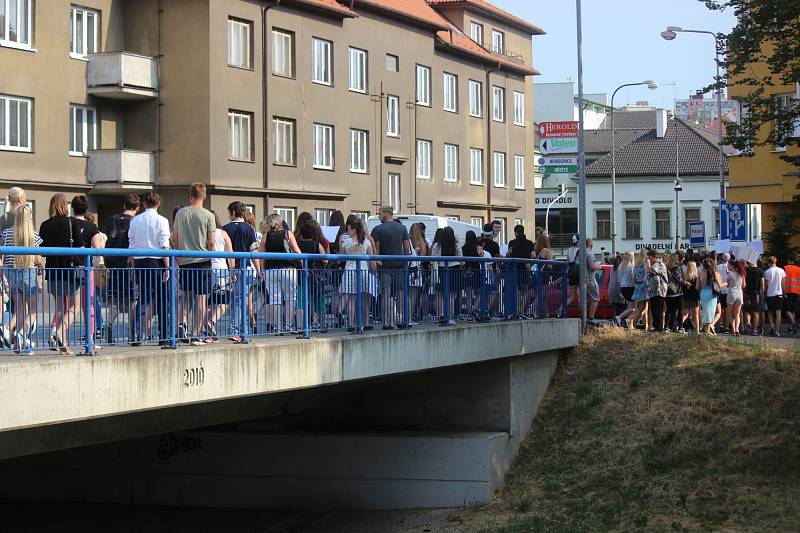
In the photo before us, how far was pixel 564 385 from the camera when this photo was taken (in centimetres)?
2325

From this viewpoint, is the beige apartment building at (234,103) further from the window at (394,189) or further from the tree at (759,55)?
the tree at (759,55)

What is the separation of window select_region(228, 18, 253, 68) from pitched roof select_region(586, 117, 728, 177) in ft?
148

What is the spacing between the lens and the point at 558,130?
28.7 meters

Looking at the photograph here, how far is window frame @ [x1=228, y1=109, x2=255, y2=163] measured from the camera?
39562 mm

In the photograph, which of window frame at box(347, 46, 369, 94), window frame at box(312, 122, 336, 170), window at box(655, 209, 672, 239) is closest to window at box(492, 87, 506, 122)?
window frame at box(347, 46, 369, 94)

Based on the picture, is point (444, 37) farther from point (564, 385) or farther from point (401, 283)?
point (401, 283)

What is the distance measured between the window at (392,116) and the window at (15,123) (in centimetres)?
1612

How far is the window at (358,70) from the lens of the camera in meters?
45.8

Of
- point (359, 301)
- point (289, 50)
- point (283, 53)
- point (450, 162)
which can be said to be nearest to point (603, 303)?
point (359, 301)

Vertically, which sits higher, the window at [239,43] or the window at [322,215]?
the window at [239,43]

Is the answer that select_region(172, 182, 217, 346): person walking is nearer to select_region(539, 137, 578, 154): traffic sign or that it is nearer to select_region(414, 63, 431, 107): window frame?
select_region(539, 137, 578, 154): traffic sign

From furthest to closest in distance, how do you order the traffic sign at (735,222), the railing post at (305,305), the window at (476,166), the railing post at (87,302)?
the window at (476,166)
the traffic sign at (735,222)
the railing post at (305,305)
the railing post at (87,302)

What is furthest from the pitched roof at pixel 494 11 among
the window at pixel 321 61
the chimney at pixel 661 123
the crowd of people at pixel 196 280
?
the crowd of people at pixel 196 280

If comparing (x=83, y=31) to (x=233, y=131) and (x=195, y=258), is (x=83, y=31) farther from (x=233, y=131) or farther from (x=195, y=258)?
(x=195, y=258)
